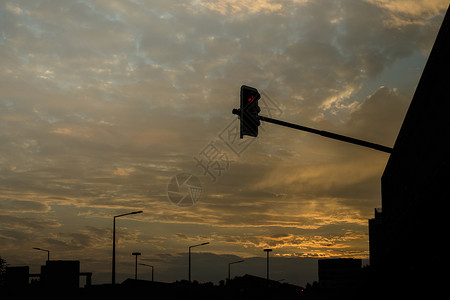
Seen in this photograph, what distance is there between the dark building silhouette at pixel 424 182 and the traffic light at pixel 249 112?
13.7ft

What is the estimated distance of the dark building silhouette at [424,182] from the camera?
8445 mm

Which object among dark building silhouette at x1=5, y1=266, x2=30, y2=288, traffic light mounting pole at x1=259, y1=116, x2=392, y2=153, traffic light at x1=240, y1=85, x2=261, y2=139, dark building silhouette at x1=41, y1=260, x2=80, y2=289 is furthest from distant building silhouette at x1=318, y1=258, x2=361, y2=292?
traffic light at x1=240, y1=85, x2=261, y2=139

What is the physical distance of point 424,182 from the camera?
18953mm

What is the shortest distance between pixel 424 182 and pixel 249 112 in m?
8.29

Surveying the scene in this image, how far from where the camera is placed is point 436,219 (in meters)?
8.26

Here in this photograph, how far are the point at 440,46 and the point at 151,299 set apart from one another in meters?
67.9

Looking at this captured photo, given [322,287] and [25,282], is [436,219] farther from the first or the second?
[322,287]

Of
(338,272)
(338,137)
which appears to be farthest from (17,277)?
(338,137)

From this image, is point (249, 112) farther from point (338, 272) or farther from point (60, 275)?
point (338, 272)

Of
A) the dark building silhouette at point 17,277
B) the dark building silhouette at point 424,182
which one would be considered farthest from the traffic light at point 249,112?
the dark building silhouette at point 17,277

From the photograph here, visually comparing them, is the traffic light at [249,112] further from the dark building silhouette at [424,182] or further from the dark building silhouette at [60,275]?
the dark building silhouette at [60,275]

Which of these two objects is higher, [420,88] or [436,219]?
[420,88]

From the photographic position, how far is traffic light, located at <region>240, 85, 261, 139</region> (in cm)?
1384

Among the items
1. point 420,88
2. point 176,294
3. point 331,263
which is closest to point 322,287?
point 331,263
